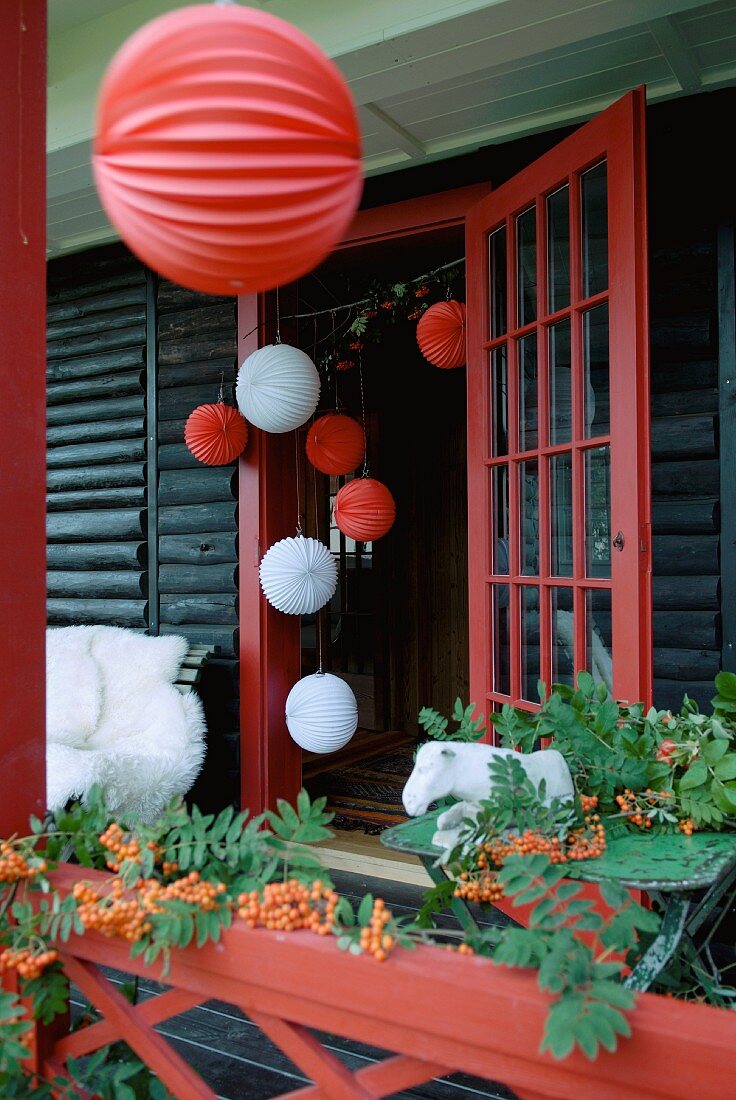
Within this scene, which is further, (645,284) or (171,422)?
(171,422)

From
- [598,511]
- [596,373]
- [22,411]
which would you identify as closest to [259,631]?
[598,511]

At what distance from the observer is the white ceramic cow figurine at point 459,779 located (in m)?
1.27

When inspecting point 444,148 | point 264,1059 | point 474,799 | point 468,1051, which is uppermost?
point 444,148

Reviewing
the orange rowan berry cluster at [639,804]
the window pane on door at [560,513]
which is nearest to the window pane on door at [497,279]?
the window pane on door at [560,513]

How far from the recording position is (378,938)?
95 cm

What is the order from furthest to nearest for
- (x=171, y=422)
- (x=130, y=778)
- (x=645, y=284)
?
(x=171, y=422), (x=130, y=778), (x=645, y=284)

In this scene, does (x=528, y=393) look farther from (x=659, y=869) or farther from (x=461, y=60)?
(x=659, y=869)

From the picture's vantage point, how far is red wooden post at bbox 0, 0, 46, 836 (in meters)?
1.34

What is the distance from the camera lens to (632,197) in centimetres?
222

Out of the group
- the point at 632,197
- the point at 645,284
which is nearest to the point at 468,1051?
the point at 645,284

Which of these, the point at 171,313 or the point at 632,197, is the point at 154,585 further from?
the point at 632,197

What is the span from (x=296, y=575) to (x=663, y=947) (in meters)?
2.23

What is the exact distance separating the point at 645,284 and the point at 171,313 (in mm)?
2356

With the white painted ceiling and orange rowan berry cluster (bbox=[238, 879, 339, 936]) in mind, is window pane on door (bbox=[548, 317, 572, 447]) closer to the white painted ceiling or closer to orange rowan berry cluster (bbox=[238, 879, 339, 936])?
the white painted ceiling
